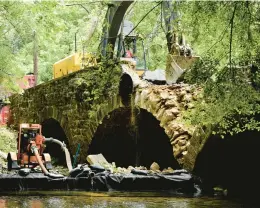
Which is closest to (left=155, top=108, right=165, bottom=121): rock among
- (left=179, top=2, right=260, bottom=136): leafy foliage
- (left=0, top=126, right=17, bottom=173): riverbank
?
(left=179, top=2, right=260, bottom=136): leafy foliage

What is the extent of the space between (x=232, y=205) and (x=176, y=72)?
4.50m

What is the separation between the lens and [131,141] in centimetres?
1433

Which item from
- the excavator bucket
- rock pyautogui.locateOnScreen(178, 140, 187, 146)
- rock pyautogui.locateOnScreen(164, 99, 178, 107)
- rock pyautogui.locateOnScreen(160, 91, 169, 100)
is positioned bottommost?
rock pyautogui.locateOnScreen(178, 140, 187, 146)

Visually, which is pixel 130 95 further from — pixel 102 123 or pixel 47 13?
pixel 47 13

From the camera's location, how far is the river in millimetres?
7805

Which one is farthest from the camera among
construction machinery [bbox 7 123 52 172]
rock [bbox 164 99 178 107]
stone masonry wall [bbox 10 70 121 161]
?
stone masonry wall [bbox 10 70 121 161]

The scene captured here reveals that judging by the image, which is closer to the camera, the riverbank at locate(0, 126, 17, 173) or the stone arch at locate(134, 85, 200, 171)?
the stone arch at locate(134, 85, 200, 171)

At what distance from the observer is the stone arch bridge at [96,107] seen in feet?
32.8

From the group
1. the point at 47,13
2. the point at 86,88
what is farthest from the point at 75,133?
the point at 47,13

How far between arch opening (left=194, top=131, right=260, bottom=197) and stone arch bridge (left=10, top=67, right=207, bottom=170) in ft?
0.90

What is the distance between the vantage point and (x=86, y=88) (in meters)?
13.5

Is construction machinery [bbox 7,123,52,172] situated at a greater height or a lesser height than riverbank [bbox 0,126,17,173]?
lesser

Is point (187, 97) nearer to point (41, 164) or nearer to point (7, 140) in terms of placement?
point (41, 164)

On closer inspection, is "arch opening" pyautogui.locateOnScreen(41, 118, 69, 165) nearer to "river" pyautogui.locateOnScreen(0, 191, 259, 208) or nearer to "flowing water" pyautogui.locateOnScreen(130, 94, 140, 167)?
"flowing water" pyautogui.locateOnScreen(130, 94, 140, 167)
